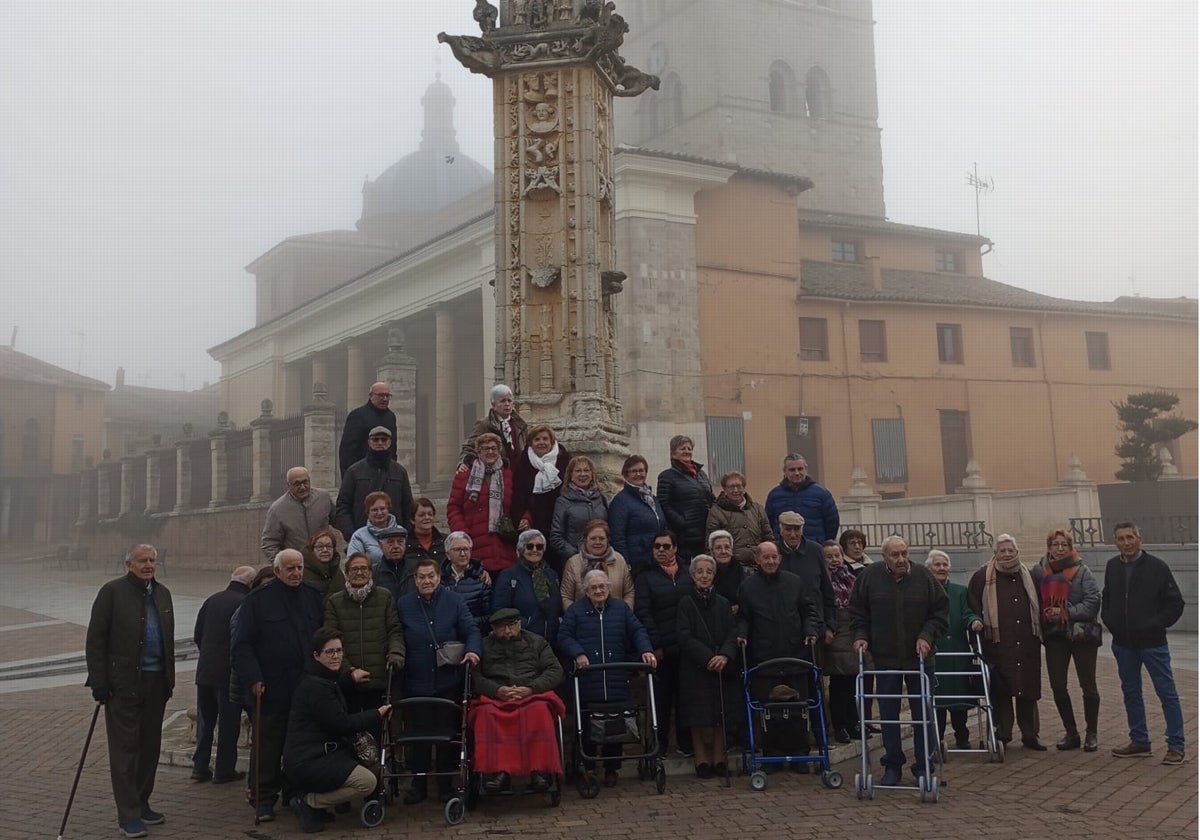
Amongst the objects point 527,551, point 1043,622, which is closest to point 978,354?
point 1043,622

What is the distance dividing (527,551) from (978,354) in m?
29.6

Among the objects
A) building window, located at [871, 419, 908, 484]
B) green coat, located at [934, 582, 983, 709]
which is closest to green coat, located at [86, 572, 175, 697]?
green coat, located at [934, 582, 983, 709]

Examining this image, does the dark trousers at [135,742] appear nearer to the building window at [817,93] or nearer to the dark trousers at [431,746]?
the dark trousers at [431,746]

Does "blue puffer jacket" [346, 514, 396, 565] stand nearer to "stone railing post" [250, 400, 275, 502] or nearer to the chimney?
"stone railing post" [250, 400, 275, 502]

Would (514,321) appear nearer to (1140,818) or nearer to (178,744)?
(178,744)

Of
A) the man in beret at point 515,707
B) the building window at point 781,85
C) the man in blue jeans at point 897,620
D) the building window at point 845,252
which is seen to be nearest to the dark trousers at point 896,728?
the man in blue jeans at point 897,620

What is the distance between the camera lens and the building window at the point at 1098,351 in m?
35.9

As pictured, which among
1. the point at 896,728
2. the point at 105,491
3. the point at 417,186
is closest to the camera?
the point at 896,728

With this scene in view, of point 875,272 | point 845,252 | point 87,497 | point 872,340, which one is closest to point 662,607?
point 872,340

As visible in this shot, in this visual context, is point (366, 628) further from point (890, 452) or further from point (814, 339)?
point (890, 452)

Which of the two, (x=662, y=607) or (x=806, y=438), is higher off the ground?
(x=806, y=438)

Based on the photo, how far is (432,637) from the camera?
686 centimetres

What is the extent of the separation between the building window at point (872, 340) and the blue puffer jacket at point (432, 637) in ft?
88.2

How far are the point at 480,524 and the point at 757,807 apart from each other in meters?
2.80
